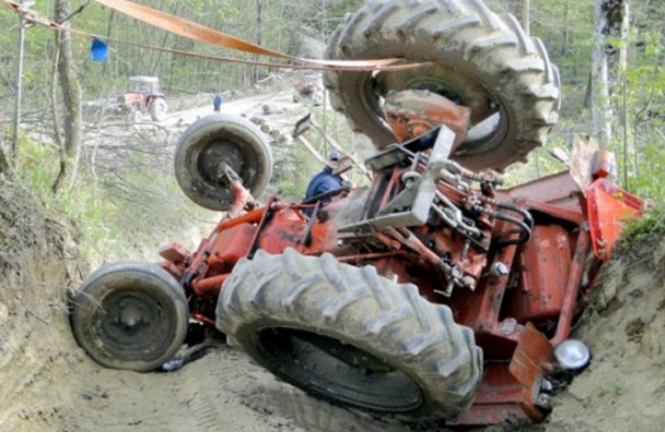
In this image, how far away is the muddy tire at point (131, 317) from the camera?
581 centimetres

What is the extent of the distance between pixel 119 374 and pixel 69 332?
45 centimetres

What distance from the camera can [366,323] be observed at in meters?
4.25

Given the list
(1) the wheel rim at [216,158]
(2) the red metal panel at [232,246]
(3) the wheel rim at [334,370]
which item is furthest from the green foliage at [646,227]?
(1) the wheel rim at [216,158]

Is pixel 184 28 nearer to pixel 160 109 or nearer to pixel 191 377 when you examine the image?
pixel 191 377

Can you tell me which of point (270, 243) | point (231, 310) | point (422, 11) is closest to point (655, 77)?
point (422, 11)

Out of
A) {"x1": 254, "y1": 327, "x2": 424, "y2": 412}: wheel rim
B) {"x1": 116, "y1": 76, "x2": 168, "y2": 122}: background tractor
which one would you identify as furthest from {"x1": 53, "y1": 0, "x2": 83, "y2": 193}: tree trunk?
{"x1": 116, "y1": 76, "x2": 168, "y2": 122}: background tractor

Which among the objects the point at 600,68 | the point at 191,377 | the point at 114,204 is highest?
the point at 114,204

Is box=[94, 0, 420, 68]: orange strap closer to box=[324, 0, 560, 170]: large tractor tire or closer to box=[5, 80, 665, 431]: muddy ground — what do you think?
box=[324, 0, 560, 170]: large tractor tire

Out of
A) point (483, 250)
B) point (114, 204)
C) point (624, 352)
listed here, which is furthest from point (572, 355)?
point (114, 204)

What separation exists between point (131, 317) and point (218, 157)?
74.1 inches

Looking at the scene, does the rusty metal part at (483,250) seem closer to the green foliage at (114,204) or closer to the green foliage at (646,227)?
the green foliage at (646,227)

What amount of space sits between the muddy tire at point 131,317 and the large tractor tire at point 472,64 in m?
2.04

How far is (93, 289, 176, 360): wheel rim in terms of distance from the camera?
593 cm

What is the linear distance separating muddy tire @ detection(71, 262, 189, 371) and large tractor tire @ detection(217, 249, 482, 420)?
1.09 meters
